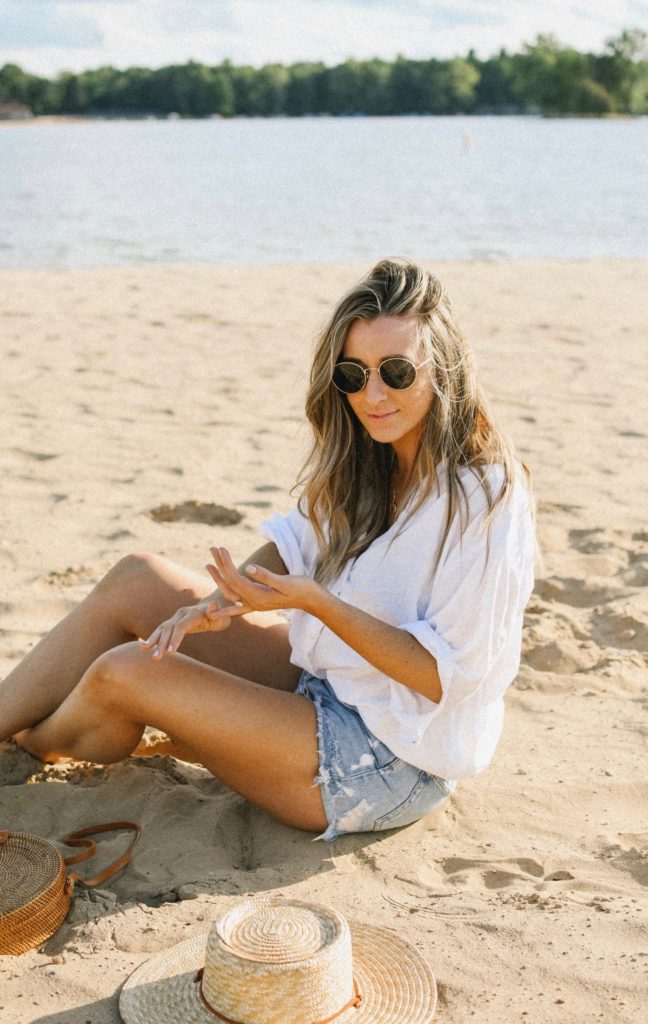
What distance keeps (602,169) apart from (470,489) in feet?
121

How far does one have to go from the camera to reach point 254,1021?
1835 mm

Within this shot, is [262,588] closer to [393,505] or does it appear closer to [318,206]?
[393,505]

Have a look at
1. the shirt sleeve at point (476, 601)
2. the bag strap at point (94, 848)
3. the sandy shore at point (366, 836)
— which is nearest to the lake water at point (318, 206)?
the sandy shore at point (366, 836)

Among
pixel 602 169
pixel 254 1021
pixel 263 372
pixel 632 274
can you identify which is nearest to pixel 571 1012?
pixel 254 1021

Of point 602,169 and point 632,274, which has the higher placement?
point 602,169

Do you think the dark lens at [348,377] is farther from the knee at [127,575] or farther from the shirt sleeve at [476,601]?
the knee at [127,575]

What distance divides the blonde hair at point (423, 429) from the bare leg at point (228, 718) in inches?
13.6

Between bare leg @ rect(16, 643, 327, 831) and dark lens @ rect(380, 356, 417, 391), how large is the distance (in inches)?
30.0

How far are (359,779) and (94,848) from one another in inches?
25.0

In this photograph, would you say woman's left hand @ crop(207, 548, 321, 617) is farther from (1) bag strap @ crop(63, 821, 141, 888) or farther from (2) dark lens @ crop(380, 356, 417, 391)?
(1) bag strap @ crop(63, 821, 141, 888)

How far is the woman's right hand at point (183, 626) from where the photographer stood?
2.57 meters

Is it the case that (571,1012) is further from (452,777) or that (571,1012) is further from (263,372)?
(263,372)

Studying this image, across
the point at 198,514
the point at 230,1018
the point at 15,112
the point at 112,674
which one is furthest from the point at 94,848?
the point at 15,112

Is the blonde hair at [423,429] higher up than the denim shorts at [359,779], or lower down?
higher up
